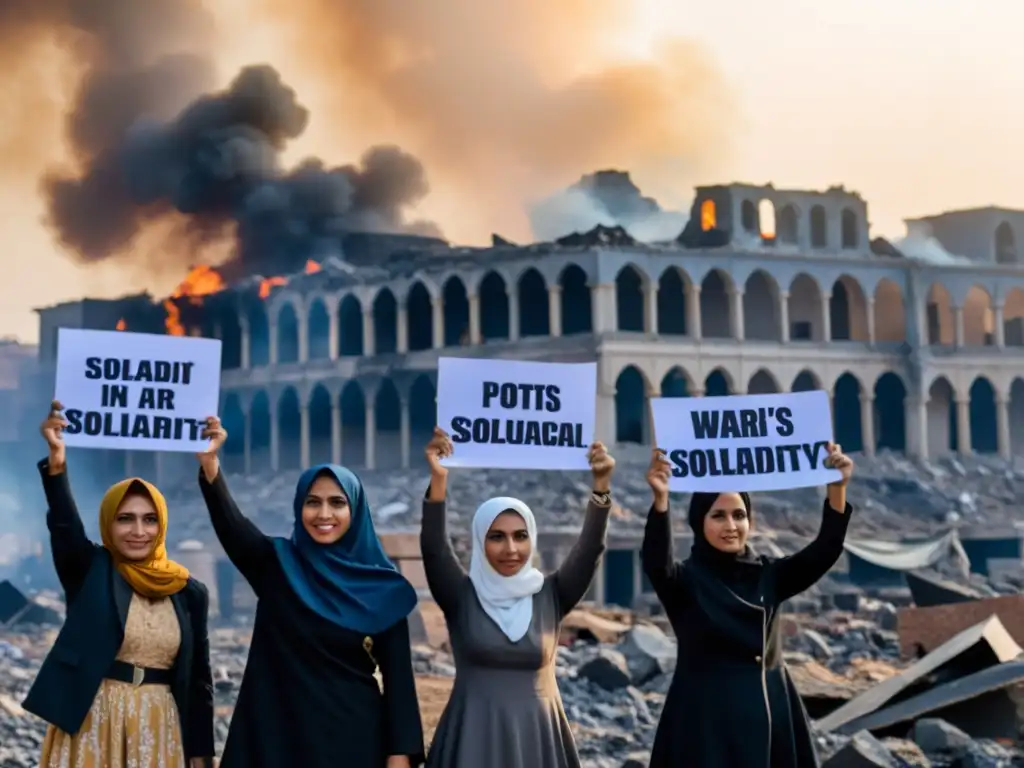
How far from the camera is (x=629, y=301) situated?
46.2 metres

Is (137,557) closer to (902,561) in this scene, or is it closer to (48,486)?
(48,486)

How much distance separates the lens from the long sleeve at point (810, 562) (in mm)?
6375

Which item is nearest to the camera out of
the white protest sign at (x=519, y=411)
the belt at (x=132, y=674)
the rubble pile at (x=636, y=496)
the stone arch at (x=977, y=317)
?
the belt at (x=132, y=674)

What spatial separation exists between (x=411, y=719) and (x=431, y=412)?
4031 cm

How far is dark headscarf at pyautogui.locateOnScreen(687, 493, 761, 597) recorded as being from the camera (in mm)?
6285

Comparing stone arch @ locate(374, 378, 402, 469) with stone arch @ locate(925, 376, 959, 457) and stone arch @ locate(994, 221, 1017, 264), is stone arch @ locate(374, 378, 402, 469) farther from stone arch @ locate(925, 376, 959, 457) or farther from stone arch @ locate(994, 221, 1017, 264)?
stone arch @ locate(994, 221, 1017, 264)

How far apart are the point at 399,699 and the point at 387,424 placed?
41.3 m

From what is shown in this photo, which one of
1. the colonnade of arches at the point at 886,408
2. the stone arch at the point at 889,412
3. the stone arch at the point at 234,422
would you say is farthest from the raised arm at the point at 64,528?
the stone arch at the point at 234,422

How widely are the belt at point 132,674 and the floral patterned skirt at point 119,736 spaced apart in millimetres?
19

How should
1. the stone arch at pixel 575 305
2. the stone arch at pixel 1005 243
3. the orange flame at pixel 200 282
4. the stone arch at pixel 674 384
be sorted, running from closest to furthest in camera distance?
the stone arch at pixel 575 305
the stone arch at pixel 674 384
the stone arch at pixel 1005 243
the orange flame at pixel 200 282

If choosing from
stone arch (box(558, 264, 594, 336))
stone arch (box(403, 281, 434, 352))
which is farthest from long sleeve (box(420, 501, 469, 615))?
stone arch (box(403, 281, 434, 352))

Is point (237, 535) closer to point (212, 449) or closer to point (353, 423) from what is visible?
point (212, 449)

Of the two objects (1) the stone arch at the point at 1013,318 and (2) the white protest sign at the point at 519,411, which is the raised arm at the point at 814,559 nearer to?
(2) the white protest sign at the point at 519,411

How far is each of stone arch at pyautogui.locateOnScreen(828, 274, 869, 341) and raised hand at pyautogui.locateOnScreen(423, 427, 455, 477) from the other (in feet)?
140
